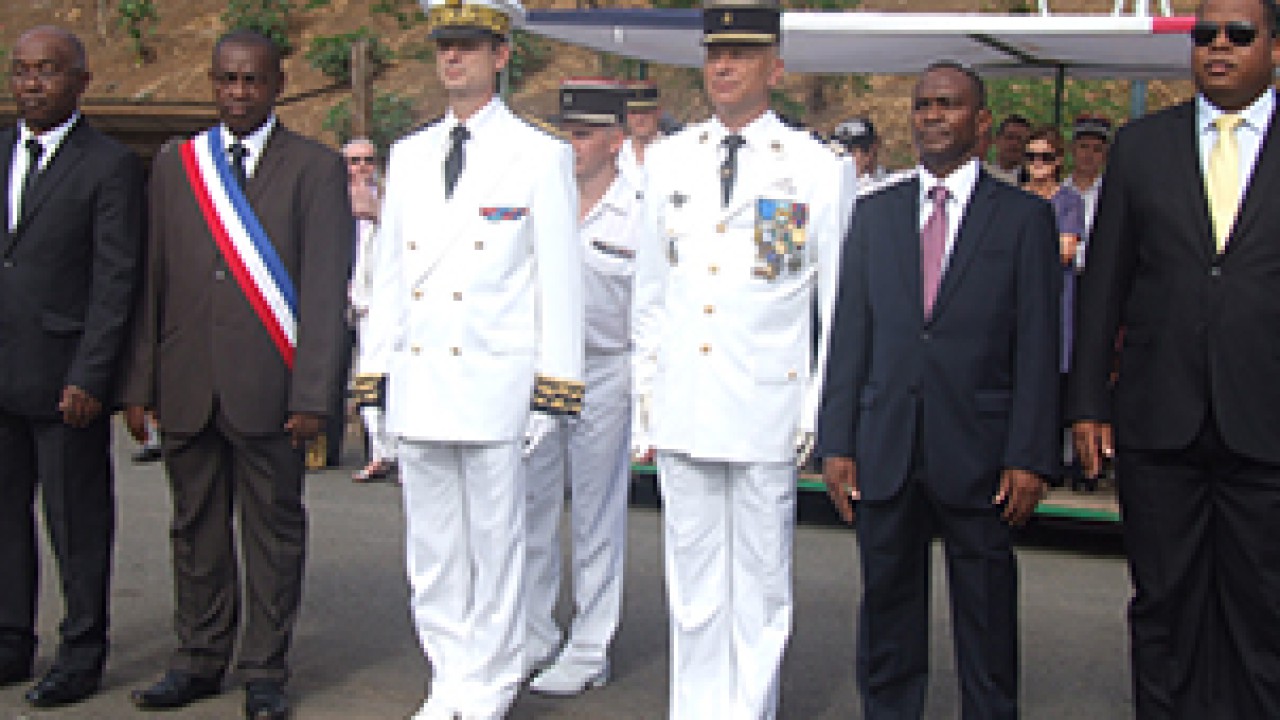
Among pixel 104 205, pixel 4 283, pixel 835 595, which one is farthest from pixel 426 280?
pixel 835 595

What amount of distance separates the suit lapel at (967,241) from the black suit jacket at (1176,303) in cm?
32

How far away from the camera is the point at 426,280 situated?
4.96 metres

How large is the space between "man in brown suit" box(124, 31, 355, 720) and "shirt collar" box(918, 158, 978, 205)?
2.02 metres

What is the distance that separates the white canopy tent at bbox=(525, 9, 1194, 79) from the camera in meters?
7.95

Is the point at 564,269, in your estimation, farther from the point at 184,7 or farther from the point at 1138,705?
the point at 184,7

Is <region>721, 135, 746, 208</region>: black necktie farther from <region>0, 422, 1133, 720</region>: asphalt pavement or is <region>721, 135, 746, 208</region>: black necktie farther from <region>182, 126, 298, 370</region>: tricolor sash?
<region>0, 422, 1133, 720</region>: asphalt pavement

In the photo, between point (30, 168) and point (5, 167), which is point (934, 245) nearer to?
point (30, 168)

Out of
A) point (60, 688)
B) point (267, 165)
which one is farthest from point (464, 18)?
point (60, 688)

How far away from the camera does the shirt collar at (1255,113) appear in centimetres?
419

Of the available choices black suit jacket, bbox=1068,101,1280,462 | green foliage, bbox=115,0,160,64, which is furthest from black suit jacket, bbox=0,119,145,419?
green foliage, bbox=115,0,160,64

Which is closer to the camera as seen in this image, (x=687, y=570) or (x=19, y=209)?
(x=687, y=570)

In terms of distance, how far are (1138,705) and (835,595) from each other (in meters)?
2.77

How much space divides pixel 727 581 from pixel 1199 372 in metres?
1.63

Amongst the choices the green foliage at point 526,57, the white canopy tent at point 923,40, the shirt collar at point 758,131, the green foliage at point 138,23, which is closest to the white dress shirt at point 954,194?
the shirt collar at point 758,131
